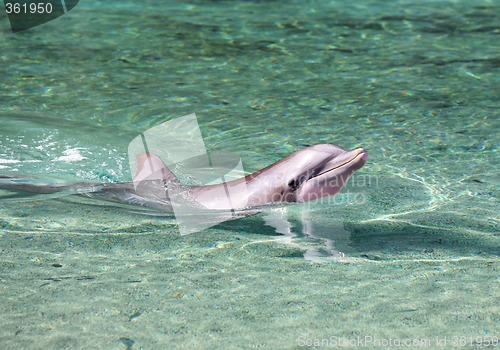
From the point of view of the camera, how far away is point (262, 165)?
6.50 meters

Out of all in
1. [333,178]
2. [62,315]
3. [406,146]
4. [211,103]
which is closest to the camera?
[62,315]

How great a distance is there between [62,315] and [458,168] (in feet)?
13.1

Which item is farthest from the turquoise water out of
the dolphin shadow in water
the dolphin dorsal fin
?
the dolphin dorsal fin

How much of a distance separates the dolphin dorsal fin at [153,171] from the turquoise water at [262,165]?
1.63 ft

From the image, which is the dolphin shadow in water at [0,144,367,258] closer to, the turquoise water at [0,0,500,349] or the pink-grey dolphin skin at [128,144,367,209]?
the pink-grey dolphin skin at [128,144,367,209]

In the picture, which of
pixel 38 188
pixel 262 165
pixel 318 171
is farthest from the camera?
pixel 262 165

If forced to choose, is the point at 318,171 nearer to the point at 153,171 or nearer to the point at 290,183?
the point at 290,183

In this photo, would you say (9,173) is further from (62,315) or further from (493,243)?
(493,243)

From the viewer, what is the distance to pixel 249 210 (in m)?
5.18

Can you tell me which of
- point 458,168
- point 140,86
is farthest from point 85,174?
point 458,168

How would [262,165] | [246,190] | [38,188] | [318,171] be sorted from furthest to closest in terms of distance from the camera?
[262,165] → [38,188] → [246,190] → [318,171]

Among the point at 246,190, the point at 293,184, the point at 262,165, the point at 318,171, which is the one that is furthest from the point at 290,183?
the point at 262,165

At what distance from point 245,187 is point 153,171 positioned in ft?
2.70

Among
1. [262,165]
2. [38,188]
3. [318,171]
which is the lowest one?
[262,165]
